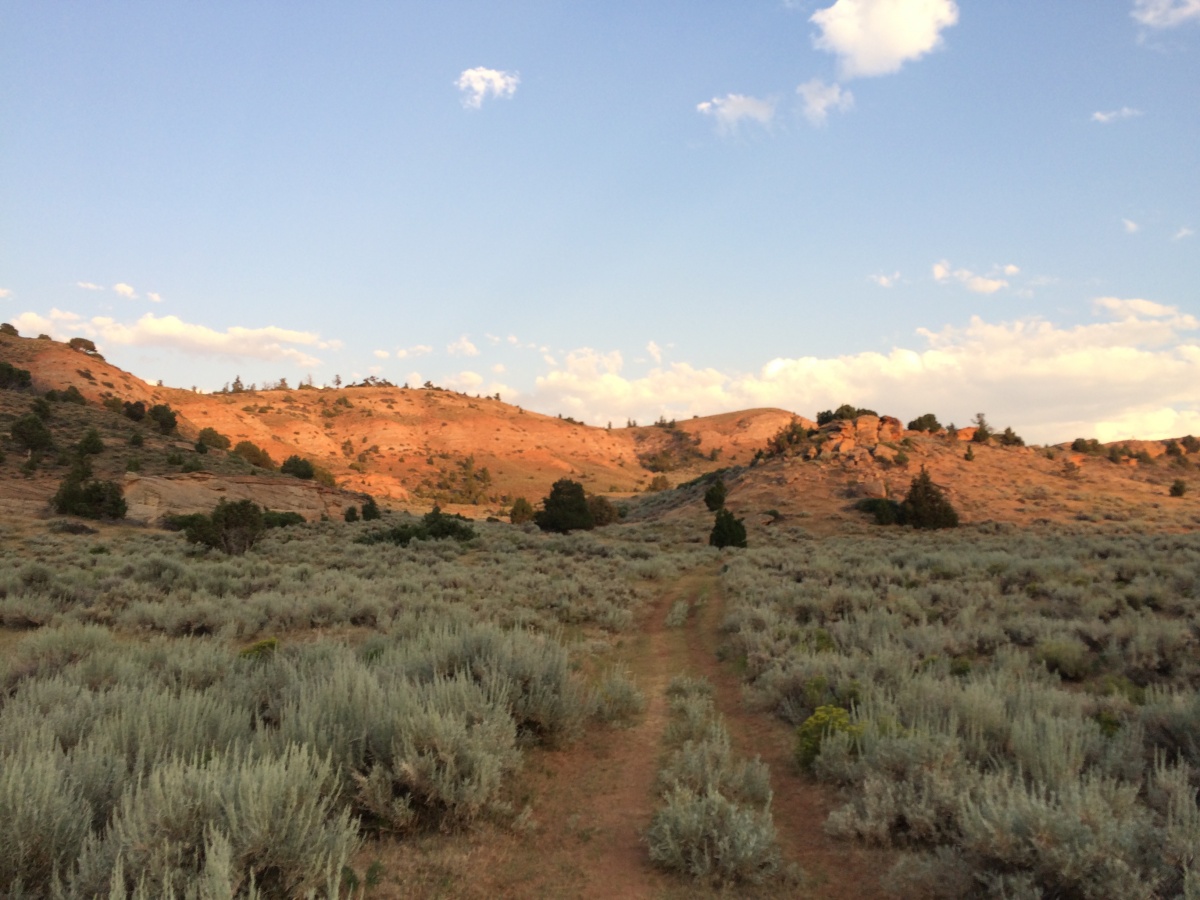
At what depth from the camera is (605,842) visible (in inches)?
186

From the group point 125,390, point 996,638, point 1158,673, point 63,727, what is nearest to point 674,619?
point 996,638

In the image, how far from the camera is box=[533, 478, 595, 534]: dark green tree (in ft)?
125

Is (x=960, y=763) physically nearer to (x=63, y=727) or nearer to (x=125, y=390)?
(x=63, y=727)

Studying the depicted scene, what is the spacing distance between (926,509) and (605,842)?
36016 millimetres

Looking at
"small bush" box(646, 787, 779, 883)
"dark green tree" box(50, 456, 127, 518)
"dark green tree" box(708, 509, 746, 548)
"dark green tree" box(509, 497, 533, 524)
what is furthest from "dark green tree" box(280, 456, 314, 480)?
"small bush" box(646, 787, 779, 883)

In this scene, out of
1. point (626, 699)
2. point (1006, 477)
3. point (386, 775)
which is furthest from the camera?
point (1006, 477)

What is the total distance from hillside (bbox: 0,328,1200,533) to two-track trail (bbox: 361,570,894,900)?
31.7 meters

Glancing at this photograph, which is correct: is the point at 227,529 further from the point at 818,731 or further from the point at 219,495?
the point at 818,731

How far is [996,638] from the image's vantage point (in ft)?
30.7

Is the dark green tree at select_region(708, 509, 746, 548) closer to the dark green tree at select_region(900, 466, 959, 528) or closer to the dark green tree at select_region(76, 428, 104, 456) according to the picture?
the dark green tree at select_region(900, 466, 959, 528)

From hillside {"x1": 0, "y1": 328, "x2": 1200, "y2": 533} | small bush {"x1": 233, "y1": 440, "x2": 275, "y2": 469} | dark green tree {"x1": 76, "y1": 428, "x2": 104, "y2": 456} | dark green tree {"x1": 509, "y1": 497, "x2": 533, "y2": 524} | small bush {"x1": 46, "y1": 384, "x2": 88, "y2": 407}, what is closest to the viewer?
dark green tree {"x1": 76, "y1": 428, "x2": 104, "y2": 456}

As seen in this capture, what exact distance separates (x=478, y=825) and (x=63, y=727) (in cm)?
322

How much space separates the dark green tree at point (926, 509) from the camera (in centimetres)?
3547

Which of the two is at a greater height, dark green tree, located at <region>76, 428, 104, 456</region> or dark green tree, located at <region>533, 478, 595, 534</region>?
dark green tree, located at <region>76, 428, 104, 456</region>
